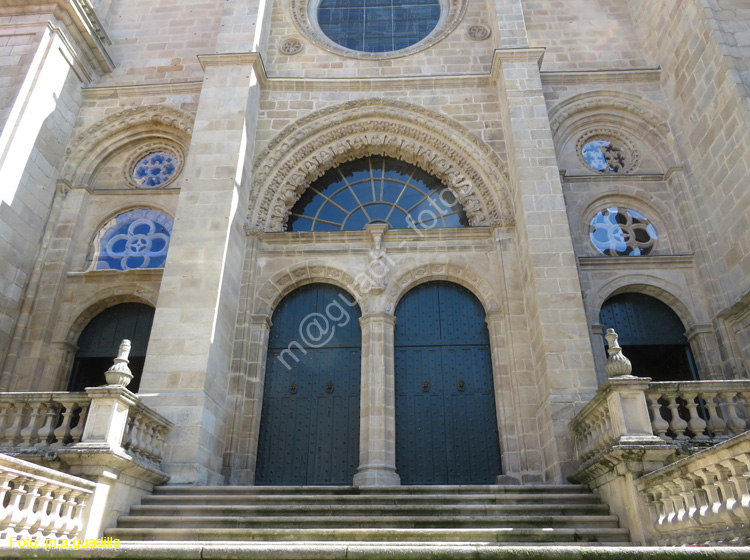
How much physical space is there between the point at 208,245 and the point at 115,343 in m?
2.99

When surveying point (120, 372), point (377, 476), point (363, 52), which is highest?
point (363, 52)

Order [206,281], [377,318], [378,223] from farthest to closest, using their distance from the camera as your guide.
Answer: [378,223] → [377,318] → [206,281]

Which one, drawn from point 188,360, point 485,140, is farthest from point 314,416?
point 485,140

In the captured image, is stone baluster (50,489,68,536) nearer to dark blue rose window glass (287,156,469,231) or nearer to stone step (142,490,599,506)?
stone step (142,490,599,506)

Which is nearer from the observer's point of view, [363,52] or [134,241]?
[134,241]

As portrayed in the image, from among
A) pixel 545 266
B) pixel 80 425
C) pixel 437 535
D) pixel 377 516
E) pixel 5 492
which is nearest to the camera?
pixel 5 492

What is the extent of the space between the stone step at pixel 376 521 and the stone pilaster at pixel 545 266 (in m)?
1.59

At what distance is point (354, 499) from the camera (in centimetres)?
666

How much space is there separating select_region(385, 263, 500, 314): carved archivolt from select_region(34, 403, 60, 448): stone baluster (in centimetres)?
522

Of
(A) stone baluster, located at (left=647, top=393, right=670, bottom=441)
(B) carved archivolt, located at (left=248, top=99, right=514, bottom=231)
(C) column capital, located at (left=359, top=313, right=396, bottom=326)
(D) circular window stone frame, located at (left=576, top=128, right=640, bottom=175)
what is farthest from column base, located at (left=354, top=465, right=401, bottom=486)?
(D) circular window stone frame, located at (left=576, top=128, right=640, bottom=175)

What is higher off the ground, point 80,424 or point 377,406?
point 377,406

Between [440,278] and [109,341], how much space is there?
6229 millimetres

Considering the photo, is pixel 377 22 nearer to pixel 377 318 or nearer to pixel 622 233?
pixel 622 233

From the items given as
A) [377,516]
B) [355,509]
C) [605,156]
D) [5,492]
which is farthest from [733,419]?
[5,492]
